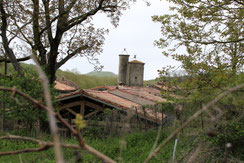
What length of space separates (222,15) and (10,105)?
968 centimetres

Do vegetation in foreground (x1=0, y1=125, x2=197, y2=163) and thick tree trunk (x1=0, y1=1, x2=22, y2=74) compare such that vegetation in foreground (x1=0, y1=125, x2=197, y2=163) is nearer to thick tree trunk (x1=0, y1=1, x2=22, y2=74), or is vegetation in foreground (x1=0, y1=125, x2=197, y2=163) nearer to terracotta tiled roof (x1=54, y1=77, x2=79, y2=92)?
thick tree trunk (x1=0, y1=1, x2=22, y2=74)

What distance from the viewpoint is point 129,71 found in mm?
31906

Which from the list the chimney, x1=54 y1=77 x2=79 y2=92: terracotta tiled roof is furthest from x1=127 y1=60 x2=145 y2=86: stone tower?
x1=54 y1=77 x2=79 y2=92: terracotta tiled roof

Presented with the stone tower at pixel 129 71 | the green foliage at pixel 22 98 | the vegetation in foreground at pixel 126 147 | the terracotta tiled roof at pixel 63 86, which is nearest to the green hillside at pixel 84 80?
the stone tower at pixel 129 71

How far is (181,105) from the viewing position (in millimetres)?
11031

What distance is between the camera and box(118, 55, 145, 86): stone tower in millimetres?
31828

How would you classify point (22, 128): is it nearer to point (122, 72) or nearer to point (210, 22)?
point (210, 22)

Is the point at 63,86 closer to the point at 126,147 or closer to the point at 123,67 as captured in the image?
the point at 123,67

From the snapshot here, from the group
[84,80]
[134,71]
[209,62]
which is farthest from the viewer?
[84,80]

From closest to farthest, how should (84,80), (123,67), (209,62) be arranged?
(209,62), (123,67), (84,80)

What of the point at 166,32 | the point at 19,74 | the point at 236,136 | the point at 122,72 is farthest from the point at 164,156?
the point at 122,72

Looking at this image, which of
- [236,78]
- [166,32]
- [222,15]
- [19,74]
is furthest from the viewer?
[19,74]

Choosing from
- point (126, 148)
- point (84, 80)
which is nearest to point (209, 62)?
point (126, 148)

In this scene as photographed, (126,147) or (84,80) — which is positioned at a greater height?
(84,80)
